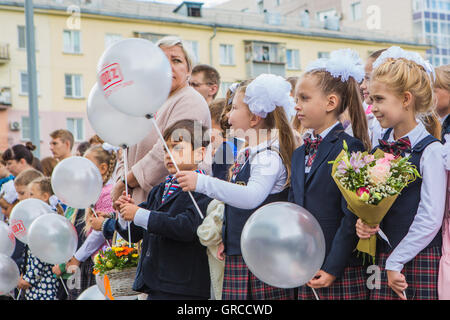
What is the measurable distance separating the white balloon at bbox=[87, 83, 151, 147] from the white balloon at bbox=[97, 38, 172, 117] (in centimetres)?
42

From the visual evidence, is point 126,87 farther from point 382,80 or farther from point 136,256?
point 382,80

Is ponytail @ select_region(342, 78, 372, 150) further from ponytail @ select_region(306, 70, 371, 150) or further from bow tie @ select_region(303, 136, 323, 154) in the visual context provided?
bow tie @ select_region(303, 136, 323, 154)

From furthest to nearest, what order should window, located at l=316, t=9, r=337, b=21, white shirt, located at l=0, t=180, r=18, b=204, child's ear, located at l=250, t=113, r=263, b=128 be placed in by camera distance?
window, located at l=316, t=9, r=337, b=21, white shirt, located at l=0, t=180, r=18, b=204, child's ear, located at l=250, t=113, r=263, b=128

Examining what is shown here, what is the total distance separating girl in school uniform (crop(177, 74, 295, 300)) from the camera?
11.1ft

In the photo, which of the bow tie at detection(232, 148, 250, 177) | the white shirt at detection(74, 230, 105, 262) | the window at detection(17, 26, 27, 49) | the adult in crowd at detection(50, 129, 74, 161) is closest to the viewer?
the bow tie at detection(232, 148, 250, 177)

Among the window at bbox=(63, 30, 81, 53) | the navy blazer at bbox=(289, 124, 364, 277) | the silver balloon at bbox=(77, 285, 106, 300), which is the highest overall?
the window at bbox=(63, 30, 81, 53)

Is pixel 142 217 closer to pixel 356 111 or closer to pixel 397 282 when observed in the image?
pixel 356 111

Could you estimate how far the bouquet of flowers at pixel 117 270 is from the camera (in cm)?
388

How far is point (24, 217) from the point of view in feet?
16.9

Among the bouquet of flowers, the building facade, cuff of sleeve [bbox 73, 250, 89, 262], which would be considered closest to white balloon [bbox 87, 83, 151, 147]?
the bouquet of flowers

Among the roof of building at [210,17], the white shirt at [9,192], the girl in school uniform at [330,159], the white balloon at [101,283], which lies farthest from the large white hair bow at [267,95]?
the roof of building at [210,17]

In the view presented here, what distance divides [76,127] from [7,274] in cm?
2260

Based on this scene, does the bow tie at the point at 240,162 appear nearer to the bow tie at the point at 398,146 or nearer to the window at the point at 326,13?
the bow tie at the point at 398,146

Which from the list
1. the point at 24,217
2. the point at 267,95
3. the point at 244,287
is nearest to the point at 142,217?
the point at 244,287
